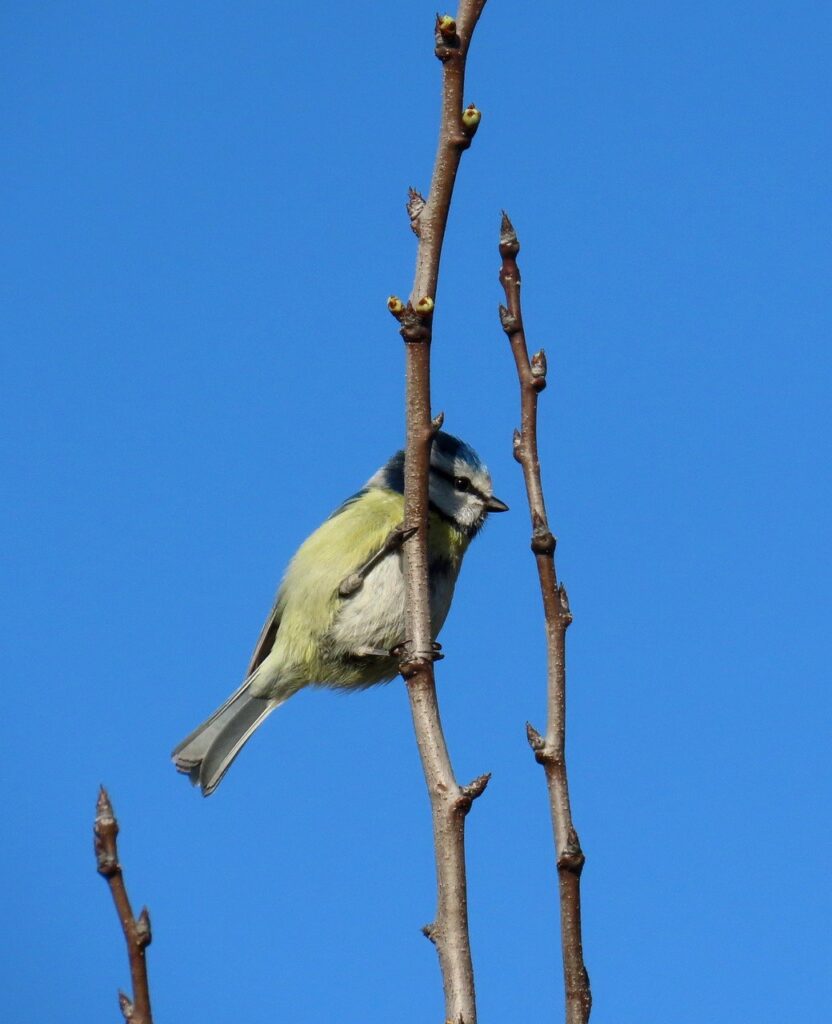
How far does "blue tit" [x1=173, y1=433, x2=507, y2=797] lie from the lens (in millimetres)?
4449

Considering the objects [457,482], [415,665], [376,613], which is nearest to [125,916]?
[415,665]

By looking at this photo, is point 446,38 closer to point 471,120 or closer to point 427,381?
point 471,120

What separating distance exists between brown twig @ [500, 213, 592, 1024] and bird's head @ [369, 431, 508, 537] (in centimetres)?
263

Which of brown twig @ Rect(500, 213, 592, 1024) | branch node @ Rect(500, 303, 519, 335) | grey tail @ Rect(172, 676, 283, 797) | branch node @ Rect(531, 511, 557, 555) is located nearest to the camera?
brown twig @ Rect(500, 213, 592, 1024)

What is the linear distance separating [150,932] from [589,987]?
0.73 meters

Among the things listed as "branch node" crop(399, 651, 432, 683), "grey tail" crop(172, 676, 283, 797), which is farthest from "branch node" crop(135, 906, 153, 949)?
"grey tail" crop(172, 676, 283, 797)

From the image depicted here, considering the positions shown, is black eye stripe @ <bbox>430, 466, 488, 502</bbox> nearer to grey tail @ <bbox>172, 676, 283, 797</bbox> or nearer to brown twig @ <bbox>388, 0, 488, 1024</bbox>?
grey tail @ <bbox>172, 676, 283, 797</bbox>

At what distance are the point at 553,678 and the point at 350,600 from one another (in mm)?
2518

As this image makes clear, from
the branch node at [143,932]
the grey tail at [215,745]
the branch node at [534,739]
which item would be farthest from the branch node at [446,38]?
the grey tail at [215,745]

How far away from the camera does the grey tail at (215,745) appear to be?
4754 millimetres

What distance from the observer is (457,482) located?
511 centimetres

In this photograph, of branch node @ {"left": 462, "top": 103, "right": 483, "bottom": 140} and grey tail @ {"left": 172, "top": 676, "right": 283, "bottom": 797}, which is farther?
grey tail @ {"left": 172, "top": 676, "right": 283, "bottom": 797}

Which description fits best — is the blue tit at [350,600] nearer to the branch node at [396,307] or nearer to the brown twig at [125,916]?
the branch node at [396,307]

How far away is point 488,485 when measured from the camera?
5.14m
